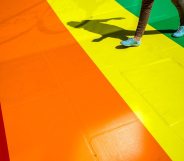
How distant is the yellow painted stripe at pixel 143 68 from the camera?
2.94 meters

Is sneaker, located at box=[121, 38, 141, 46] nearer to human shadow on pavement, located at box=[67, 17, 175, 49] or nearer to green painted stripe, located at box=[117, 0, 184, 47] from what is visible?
human shadow on pavement, located at box=[67, 17, 175, 49]

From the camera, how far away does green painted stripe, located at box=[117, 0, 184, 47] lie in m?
4.80

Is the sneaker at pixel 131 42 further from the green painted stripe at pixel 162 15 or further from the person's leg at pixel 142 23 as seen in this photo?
the green painted stripe at pixel 162 15

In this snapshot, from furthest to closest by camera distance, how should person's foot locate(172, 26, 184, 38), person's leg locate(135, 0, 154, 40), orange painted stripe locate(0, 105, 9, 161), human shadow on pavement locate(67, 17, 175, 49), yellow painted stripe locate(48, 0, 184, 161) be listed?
1. human shadow on pavement locate(67, 17, 175, 49)
2. person's foot locate(172, 26, 184, 38)
3. person's leg locate(135, 0, 154, 40)
4. yellow painted stripe locate(48, 0, 184, 161)
5. orange painted stripe locate(0, 105, 9, 161)

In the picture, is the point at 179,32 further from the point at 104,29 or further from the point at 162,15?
the point at 104,29

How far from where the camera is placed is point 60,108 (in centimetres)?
323

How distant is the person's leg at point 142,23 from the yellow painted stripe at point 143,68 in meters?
0.12

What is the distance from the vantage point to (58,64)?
4.04m

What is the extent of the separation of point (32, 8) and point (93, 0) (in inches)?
60.5

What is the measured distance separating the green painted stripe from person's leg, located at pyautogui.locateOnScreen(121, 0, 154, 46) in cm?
71

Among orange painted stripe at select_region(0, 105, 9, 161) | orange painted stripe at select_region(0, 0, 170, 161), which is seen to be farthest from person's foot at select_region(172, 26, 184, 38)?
orange painted stripe at select_region(0, 105, 9, 161)

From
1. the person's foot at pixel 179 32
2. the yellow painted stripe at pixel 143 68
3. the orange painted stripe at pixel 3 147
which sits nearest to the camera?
the orange painted stripe at pixel 3 147

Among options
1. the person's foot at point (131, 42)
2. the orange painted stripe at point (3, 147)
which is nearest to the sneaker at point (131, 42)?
the person's foot at point (131, 42)

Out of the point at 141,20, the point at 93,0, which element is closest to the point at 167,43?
the point at 141,20
